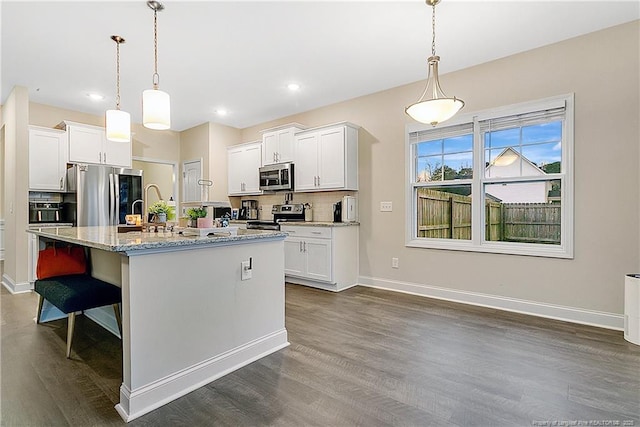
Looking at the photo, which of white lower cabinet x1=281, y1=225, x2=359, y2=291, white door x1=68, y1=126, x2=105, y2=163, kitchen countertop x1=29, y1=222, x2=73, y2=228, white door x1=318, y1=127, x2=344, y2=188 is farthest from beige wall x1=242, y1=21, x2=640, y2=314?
kitchen countertop x1=29, y1=222, x2=73, y2=228

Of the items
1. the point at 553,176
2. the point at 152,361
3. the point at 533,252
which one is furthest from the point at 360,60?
the point at 152,361

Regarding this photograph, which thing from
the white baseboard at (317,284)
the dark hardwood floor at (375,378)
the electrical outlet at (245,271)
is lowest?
the dark hardwood floor at (375,378)

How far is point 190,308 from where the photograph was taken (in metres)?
2.06

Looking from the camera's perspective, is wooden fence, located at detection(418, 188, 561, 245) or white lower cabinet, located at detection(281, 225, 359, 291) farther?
white lower cabinet, located at detection(281, 225, 359, 291)

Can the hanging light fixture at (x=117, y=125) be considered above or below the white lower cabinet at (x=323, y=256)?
above

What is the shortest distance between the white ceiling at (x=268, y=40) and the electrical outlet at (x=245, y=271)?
2.04 m

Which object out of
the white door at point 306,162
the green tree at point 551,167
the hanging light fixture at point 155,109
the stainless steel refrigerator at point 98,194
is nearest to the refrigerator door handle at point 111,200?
the stainless steel refrigerator at point 98,194

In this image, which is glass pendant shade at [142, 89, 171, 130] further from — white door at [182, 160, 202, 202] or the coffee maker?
white door at [182, 160, 202, 202]

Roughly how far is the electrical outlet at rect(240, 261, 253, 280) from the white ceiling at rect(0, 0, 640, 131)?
80.3 inches

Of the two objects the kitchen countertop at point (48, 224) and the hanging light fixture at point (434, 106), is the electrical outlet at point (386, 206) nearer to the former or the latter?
the hanging light fixture at point (434, 106)

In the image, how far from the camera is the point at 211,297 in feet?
7.17

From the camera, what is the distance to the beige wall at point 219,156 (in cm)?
620

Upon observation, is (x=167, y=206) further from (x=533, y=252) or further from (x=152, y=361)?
(x=533, y=252)

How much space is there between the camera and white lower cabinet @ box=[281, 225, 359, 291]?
4.41m
